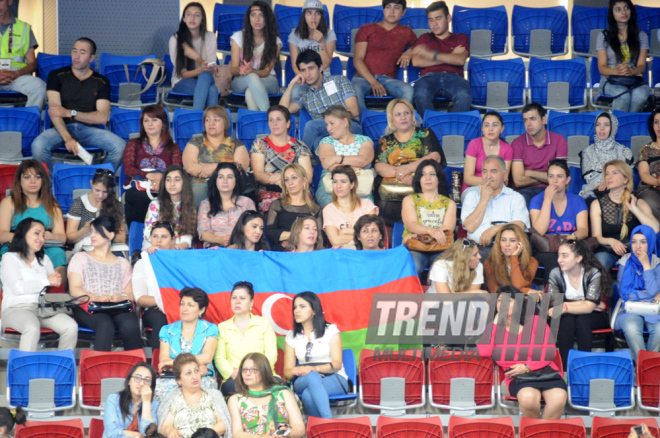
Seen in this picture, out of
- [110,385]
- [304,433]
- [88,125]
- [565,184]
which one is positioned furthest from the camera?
[88,125]

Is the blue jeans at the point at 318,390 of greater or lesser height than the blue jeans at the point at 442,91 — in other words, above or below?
below

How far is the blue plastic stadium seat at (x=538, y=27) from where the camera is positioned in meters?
10.1

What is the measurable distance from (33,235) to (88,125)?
7.14ft

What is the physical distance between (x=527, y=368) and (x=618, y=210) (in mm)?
1997

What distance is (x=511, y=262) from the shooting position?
6.80m

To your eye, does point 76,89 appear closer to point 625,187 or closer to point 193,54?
point 193,54

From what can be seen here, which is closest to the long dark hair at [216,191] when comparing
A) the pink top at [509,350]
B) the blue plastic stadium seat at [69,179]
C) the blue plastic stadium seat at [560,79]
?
the blue plastic stadium seat at [69,179]

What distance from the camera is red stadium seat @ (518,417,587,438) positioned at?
18.4 feet

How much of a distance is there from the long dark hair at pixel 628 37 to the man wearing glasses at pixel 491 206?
255cm

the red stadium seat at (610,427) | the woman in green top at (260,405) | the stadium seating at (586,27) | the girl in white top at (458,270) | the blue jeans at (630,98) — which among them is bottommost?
the red stadium seat at (610,427)

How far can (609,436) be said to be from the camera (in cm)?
573

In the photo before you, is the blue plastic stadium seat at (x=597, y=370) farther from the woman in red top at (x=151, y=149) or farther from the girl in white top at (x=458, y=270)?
the woman in red top at (x=151, y=149)

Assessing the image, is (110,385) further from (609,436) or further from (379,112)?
(379,112)

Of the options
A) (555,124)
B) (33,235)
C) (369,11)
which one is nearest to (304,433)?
(33,235)
